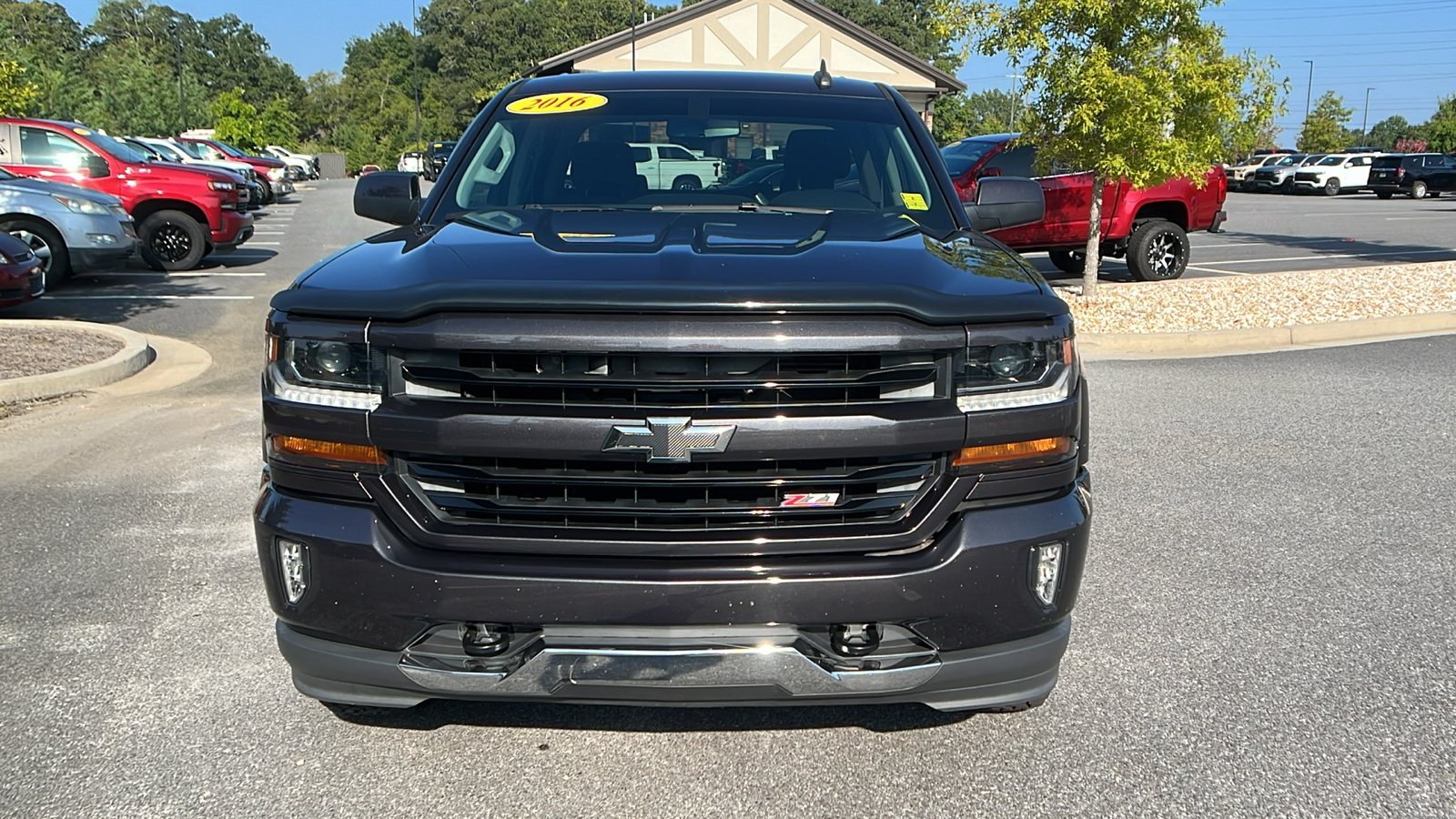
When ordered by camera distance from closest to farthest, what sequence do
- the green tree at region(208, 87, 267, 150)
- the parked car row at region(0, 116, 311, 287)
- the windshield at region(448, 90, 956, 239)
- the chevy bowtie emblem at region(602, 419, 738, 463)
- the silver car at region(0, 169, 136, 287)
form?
the chevy bowtie emblem at region(602, 419, 738, 463), the windshield at region(448, 90, 956, 239), the silver car at region(0, 169, 136, 287), the parked car row at region(0, 116, 311, 287), the green tree at region(208, 87, 267, 150)

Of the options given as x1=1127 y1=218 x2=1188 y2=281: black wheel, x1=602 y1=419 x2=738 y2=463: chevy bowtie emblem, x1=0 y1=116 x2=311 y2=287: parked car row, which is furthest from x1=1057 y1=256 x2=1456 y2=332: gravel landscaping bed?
x1=0 y1=116 x2=311 y2=287: parked car row

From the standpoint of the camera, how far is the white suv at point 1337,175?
137ft

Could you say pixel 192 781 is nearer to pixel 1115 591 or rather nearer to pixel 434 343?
pixel 434 343

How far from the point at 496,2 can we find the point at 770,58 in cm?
9214

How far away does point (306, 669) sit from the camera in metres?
2.74

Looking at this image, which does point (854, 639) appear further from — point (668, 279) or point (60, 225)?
point (60, 225)

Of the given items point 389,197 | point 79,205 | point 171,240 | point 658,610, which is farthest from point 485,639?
point 171,240

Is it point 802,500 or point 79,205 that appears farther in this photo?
point 79,205

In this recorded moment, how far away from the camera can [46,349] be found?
8.52 metres

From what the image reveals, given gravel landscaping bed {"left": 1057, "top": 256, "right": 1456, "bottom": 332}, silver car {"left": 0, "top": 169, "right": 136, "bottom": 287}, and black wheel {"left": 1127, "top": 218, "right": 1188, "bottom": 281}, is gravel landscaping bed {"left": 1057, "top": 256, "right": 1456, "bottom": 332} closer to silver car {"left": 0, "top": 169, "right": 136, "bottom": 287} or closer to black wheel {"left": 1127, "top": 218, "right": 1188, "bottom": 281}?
black wheel {"left": 1127, "top": 218, "right": 1188, "bottom": 281}

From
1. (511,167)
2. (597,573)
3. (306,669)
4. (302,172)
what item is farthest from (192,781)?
(302,172)

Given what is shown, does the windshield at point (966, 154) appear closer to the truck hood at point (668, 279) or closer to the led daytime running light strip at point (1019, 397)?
the truck hood at point (668, 279)

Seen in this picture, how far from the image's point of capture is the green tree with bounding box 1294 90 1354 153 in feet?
226

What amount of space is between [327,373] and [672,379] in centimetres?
80
